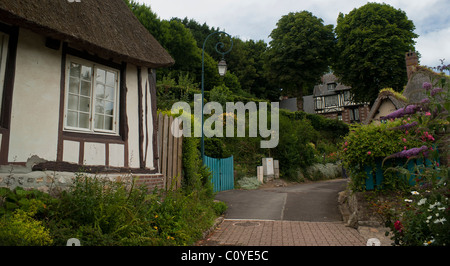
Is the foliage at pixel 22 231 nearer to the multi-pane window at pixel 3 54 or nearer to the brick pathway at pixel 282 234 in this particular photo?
the multi-pane window at pixel 3 54

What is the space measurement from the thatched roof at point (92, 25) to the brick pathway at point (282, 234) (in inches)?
Answer: 162

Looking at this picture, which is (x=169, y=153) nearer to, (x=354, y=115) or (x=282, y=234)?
(x=282, y=234)

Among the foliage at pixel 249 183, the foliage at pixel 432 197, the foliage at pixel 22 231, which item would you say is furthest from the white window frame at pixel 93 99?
the foliage at pixel 249 183

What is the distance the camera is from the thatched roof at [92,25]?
13.7ft

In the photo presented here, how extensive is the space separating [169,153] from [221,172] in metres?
4.74

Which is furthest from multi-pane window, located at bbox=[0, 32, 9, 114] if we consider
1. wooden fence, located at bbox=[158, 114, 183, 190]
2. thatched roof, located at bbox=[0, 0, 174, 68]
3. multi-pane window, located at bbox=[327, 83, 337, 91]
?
multi-pane window, located at bbox=[327, 83, 337, 91]

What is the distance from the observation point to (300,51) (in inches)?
1139

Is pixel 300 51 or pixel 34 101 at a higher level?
pixel 300 51

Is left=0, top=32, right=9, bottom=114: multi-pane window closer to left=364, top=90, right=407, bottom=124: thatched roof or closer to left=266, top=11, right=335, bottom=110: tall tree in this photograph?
left=364, top=90, right=407, bottom=124: thatched roof

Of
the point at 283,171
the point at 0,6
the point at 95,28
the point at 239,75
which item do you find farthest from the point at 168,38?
the point at 0,6

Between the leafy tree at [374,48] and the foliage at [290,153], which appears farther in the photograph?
the leafy tree at [374,48]

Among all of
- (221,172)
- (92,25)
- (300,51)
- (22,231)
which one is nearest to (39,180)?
(22,231)

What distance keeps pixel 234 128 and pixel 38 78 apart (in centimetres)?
1117

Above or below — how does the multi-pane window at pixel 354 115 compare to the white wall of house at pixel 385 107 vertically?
above
